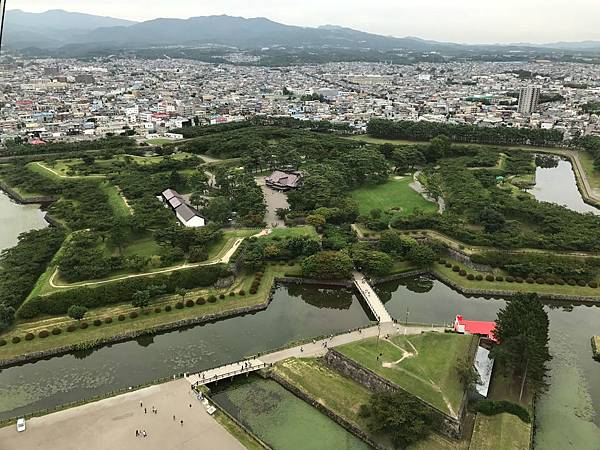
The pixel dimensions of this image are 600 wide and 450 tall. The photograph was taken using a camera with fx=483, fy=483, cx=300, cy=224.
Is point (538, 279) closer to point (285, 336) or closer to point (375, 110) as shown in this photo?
point (285, 336)

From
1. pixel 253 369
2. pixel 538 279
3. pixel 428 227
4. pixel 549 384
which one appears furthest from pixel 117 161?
pixel 549 384

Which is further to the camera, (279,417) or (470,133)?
(470,133)

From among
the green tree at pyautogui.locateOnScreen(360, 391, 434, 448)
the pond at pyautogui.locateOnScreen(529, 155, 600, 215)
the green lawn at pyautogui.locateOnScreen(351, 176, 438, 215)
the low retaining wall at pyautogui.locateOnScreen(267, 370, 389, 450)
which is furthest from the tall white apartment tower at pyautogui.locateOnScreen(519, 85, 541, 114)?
the green tree at pyautogui.locateOnScreen(360, 391, 434, 448)

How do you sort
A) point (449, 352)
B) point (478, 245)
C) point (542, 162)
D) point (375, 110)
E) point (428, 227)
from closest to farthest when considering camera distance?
point (449, 352), point (478, 245), point (428, 227), point (542, 162), point (375, 110)

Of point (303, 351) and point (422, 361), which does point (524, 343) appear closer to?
point (422, 361)

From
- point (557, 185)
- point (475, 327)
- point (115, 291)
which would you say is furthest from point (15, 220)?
point (557, 185)

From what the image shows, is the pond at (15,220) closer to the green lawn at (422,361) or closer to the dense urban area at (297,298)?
the dense urban area at (297,298)
